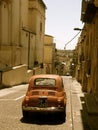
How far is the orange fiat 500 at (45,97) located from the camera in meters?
12.4

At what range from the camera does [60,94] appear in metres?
13.1

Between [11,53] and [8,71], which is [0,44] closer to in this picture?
[11,53]

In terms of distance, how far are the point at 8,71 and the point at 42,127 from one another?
18160 mm

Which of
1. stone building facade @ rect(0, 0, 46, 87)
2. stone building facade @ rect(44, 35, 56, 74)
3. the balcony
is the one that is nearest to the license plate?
the balcony

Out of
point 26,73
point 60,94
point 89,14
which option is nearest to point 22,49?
point 26,73

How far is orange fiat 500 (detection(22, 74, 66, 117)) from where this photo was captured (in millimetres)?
12389

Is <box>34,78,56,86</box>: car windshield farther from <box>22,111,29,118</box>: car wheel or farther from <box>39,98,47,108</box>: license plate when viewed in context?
<box>22,111,29,118</box>: car wheel

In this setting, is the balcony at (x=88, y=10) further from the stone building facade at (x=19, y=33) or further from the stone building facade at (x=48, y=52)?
the stone building facade at (x=48, y=52)

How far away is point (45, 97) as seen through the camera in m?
12.5

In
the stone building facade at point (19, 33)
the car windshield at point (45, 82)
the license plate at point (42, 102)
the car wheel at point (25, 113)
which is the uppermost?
the stone building facade at point (19, 33)

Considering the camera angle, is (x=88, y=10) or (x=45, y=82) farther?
(x=88, y=10)

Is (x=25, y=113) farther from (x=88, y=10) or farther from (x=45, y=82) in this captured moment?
(x=88, y=10)

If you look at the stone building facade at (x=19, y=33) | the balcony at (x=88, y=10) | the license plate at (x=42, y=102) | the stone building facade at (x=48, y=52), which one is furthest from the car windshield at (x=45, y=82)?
the stone building facade at (x=48, y=52)

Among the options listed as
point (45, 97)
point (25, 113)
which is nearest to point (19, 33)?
point (25, 113)
